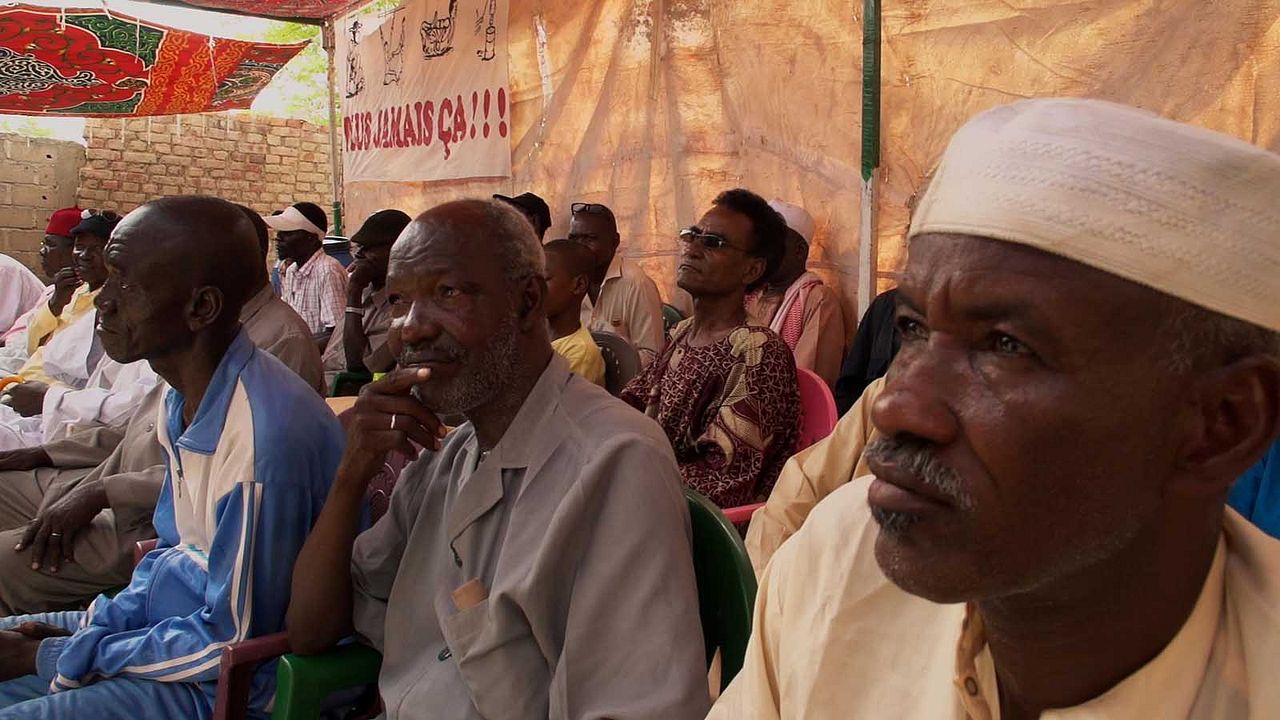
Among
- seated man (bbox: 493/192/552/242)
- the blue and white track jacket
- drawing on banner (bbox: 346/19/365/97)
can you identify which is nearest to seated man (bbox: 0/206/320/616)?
the blue and white track jacket

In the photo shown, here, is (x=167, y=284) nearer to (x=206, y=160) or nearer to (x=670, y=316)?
(x=670, y=316)

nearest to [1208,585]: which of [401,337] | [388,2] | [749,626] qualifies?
[749,626]

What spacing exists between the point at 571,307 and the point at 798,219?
1.24 meters

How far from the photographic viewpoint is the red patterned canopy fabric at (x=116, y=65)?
25.9ft

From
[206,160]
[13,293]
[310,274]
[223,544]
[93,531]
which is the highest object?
[206,160]

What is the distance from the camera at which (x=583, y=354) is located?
4.04 meters

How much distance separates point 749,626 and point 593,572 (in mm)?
282

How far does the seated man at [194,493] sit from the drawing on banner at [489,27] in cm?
485

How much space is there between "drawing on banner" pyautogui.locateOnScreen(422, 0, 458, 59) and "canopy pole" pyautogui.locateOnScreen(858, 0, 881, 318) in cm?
392

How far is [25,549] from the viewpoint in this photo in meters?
2.88

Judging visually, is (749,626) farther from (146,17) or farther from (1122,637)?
(146,17)

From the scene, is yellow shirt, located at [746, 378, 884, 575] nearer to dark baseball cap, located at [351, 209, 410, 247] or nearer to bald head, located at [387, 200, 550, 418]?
bald head, located at [387, 200, 550, 418]

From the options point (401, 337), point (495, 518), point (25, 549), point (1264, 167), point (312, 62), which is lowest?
point (25, 549)

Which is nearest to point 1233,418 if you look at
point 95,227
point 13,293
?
point 95,227
